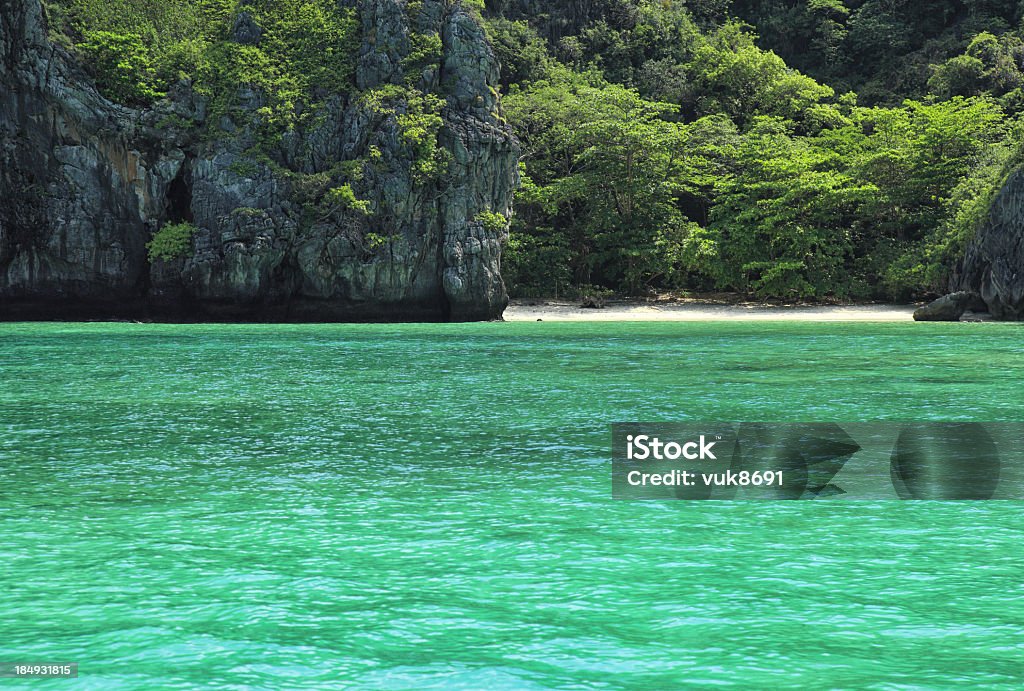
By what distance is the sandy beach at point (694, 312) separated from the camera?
37.2 m

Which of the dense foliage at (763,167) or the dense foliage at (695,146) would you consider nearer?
the dense foliage at (695,146)

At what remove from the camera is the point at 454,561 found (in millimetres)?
5199

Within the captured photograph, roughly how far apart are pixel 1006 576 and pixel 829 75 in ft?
184

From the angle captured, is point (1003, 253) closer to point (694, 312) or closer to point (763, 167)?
point (763, 167)

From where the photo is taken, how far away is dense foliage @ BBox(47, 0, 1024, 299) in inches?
1478

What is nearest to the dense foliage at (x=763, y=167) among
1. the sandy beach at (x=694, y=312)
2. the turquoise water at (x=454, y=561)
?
the sandy beach at (x=694, y=312)

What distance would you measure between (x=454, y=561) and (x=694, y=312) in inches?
1401

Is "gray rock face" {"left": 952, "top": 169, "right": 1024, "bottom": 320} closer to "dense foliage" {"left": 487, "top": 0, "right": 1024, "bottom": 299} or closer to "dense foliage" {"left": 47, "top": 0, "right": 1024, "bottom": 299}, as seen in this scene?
"dense foliage" {"left": 47, "top": 0, "right": 1024, "bottom": 299}

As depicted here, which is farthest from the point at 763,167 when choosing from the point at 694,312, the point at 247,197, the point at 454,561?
the point at 454,561

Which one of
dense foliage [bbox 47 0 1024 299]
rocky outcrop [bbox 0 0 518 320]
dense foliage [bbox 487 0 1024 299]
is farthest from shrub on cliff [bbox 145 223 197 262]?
dense foliage [bbox 487 0 1024 299]

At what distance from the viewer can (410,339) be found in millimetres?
25750

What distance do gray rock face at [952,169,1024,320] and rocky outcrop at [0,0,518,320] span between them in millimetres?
18423

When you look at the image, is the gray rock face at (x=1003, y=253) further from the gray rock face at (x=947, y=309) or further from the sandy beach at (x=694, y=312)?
the sandy beach at (x=694, y=312)

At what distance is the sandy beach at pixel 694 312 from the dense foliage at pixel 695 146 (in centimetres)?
119
